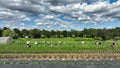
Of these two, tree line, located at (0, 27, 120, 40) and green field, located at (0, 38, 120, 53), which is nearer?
green field, located at (0, 38, 120, 53)

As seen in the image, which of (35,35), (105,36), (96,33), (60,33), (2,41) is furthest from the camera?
(60,33)

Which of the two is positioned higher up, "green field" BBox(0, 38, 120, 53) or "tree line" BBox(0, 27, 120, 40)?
"green field" BBox(0, 38, 120, 53)

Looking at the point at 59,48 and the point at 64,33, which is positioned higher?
the point at 59,48

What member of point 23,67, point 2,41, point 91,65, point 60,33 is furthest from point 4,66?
point 60,33

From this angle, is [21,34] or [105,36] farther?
[21,34]

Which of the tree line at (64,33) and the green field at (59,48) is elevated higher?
the green field at (59,48)

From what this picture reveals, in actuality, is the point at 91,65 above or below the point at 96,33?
above

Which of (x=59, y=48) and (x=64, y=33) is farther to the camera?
(x=64, y=33)

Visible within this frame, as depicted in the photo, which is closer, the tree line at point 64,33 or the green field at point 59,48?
the green field at point 59,48

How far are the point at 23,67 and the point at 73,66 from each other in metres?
2.39

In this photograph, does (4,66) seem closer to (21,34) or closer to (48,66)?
(48,66)

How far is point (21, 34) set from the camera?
102 meters

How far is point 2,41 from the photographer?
40.8 m

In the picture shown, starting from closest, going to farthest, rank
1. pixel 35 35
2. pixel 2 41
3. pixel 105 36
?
pixel 2 41
pixel 105 36
pixel 35 35
